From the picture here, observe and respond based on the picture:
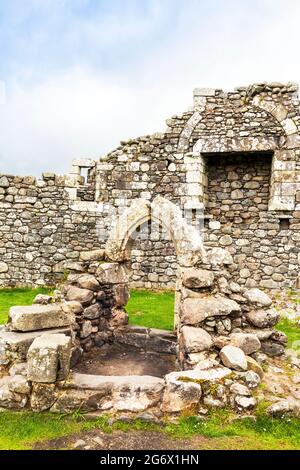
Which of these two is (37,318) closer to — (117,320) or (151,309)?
(117,320)

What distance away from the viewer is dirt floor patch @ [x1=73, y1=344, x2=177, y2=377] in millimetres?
5621

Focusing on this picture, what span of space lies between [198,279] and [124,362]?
1788mm

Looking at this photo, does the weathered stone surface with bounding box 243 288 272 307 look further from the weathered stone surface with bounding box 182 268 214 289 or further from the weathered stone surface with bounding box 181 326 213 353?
Answer: the weathered stone surface with bounding box 181 326 213 353

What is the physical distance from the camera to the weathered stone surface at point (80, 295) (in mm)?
6371

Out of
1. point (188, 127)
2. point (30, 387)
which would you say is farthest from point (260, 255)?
point (30, 387)

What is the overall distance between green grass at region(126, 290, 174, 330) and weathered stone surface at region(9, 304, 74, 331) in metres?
2.58

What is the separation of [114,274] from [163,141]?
618 centimetres

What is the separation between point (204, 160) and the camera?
11.9 meters

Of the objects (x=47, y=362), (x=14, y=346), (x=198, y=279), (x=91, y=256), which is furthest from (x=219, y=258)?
(x=14, y=346)

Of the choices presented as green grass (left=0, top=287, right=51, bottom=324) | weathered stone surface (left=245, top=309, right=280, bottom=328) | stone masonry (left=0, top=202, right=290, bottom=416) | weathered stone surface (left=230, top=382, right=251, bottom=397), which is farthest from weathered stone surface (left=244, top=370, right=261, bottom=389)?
green grass (left=0, top=287, right=51, bottom=324)

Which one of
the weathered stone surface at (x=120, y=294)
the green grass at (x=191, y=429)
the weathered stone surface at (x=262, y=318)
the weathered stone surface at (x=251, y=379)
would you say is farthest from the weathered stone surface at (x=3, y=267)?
the weathered stone surface at (x=251, y=379)

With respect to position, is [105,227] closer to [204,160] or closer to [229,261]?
[204,160]

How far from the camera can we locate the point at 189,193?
11625 mm

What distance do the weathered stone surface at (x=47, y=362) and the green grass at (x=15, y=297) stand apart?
4.16m
